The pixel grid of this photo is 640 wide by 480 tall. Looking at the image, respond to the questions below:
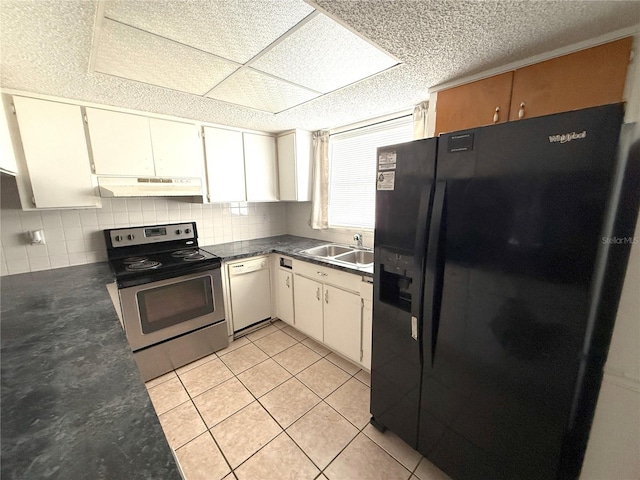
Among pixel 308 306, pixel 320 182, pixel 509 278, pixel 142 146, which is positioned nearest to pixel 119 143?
pixel 142 146

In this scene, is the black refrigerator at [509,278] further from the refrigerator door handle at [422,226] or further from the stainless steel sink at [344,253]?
the stainless steel sink at [344,253]

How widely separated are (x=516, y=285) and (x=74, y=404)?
56.6 inches

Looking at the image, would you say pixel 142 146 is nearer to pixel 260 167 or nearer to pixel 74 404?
pixel 260 167

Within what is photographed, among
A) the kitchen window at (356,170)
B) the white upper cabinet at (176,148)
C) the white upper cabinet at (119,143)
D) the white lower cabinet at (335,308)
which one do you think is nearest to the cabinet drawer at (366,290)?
the white lower cabinet at (335,308)

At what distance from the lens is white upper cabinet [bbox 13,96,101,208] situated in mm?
1679

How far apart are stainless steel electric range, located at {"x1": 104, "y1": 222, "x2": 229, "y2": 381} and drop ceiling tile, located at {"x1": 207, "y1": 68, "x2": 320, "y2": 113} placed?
1.32m

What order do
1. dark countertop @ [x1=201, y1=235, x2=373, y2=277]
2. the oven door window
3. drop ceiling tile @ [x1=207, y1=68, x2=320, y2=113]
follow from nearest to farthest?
1. drop ceiling tile @ [x1=207, y1=68, x2=320, y2=113]
2. the oven door window
3. dark countertop @ [x1=201, y1=235, x2=373, y2=277]

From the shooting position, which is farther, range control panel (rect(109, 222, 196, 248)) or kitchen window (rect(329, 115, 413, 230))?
kitchen window (rect(329, 115, 413, 230))

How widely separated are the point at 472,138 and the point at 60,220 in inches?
114

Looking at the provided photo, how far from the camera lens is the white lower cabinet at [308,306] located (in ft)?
7.68

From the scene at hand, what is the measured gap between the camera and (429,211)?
3.83 ft

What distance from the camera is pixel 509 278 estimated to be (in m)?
0.97

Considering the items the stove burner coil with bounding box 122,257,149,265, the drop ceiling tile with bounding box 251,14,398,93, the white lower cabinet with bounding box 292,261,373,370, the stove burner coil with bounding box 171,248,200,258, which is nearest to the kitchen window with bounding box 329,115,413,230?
the white lower cabinet with bounding box 292,261,373,370

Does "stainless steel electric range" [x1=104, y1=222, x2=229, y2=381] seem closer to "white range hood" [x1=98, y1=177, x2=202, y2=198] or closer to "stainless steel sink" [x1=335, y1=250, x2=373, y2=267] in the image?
"white range hood" [x1=98, y1=177, x2=202, y2=198]
